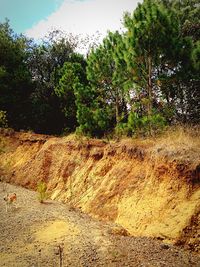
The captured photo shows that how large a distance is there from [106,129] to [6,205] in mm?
7174

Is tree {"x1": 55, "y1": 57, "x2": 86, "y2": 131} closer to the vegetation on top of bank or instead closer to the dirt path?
the vegetation on top of bank

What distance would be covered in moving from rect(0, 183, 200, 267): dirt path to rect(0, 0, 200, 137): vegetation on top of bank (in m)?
5.65

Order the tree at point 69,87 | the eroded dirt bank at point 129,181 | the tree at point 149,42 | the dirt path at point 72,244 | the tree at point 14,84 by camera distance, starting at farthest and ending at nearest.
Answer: the tree at point 14,84, the tree at point 69,87, the tree at point 149,42, the eroded dirt bank at point 129,181, the dirt path at point 72,244

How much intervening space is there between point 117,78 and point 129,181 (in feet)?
22.1

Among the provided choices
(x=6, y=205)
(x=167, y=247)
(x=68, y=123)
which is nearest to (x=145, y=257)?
(x=167, y=247)

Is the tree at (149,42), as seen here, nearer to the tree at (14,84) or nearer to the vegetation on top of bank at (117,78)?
the vegetation on top of bank at (117,78)

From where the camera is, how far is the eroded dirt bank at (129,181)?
10.7m

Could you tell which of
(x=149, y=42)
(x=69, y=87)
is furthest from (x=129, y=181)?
(x=69, y=87)

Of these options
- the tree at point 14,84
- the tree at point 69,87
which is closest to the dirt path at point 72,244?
the tree at point 69,87

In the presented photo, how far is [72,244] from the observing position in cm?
1088

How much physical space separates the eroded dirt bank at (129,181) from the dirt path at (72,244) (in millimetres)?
669

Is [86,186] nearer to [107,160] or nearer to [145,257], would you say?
[107,160]

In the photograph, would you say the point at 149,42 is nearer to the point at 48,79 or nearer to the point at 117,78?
the point at 117,78

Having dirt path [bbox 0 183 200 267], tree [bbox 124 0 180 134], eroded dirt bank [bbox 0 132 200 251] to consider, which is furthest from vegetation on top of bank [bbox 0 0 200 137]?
dirt path [bbox 0 183 200 267]
